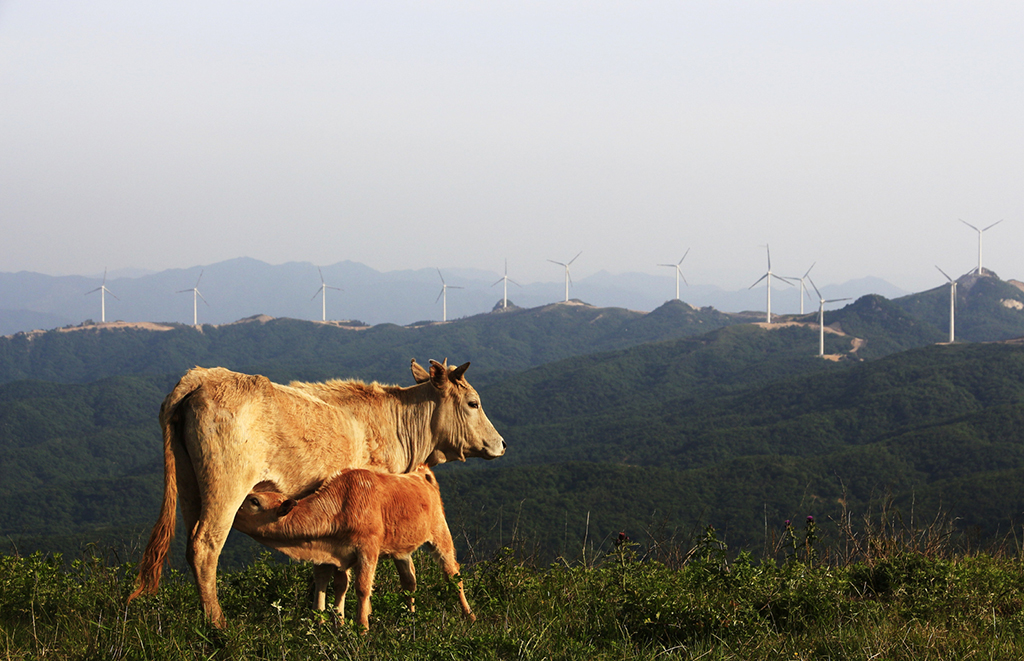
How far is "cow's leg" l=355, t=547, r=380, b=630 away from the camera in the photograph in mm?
8281

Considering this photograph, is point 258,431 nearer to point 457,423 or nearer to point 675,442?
point 457,423

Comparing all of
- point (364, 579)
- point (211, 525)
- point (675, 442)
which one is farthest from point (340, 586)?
point (675, 442)

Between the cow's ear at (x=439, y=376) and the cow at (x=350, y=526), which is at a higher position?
the cow's ear at (x=439, y=376)

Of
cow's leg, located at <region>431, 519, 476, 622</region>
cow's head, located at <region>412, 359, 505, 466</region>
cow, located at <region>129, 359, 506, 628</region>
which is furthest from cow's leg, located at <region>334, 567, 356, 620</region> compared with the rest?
cow's head, located at <region>412, 359, 505, 466</region>

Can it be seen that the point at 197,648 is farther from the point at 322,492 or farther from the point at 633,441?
the point at 633,441

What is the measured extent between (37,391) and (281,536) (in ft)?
621

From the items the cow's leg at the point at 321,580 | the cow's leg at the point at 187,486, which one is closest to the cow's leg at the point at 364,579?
the cow's leg at the point at 321,580

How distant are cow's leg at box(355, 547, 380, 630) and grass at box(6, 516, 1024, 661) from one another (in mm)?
245

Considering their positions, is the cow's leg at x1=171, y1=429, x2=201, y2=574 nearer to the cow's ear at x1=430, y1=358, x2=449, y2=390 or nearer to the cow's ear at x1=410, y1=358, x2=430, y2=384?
the cow's ear at x1=430, y1=358, x2=449, y2=390

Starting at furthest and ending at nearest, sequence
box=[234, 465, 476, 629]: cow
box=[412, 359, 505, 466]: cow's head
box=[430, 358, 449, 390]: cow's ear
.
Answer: box=[412, 359, 505, 466]: cow's head < box=[430, 358, 449, 390]: cow's ear < box=[234, 465, 476, 629]: cow

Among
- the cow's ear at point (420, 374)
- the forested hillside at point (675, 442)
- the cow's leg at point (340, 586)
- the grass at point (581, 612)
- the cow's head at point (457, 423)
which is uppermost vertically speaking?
the cow's ear at point (420, 374)

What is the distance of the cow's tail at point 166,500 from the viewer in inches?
318

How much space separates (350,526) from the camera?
8344mm

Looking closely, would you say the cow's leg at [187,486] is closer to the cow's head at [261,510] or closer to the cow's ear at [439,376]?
the cow's head at [261,510]
